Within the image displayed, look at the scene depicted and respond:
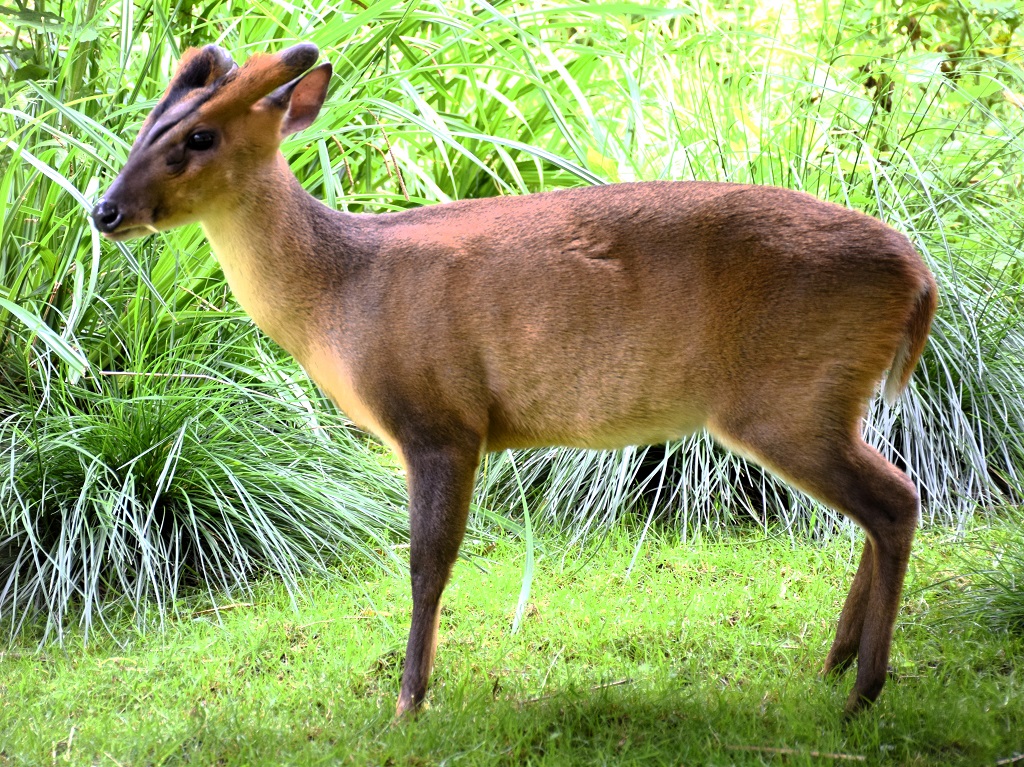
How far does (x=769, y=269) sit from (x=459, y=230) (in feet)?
2.95

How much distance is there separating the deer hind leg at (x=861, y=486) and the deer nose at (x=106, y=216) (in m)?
1.67

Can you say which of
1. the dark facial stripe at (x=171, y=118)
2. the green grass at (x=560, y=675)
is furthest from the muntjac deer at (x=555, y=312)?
the green grass at (x=560, y=675)

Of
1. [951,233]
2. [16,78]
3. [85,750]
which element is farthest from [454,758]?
[951,233]

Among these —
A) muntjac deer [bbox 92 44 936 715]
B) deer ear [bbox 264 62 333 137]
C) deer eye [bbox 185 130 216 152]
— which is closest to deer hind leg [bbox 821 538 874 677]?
muntjac deer [bbox 92 44 936 715]

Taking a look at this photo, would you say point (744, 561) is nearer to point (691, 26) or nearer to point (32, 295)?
point (32, 295)

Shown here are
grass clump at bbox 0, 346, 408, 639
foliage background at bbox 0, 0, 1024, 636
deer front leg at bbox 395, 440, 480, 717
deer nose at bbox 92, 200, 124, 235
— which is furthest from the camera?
foliage background at bbox 0, 0, 1024, 636

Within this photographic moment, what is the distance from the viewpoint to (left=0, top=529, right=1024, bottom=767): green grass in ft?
10.2

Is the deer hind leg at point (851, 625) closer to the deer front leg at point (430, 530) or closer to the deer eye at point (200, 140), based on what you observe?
the deer front leg at point (430, 530)

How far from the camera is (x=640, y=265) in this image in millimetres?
3219

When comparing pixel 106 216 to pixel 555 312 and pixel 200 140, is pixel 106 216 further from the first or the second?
pixel 555 312

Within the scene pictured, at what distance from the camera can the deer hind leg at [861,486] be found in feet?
9.98

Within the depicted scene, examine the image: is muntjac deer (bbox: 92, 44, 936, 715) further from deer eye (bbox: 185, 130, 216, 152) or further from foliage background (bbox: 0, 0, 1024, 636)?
foliage background (bbox: 0, 0, 1024, 636)

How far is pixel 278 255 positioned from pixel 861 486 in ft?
5.57

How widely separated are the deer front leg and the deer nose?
0.96m
